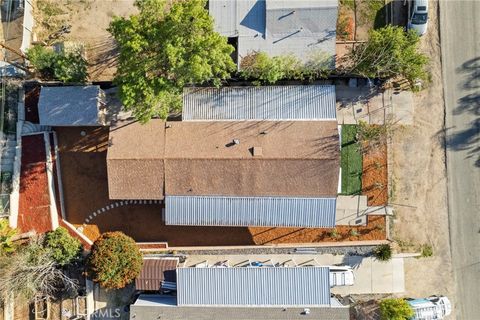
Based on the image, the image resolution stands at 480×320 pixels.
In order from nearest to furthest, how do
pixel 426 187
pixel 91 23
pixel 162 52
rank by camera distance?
pixel 162 52, pixel 426 187, pixel 91 23

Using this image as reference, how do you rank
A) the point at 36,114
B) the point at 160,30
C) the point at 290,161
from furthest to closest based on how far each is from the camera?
the point at 36,114 < the point at 290,161 < the point at 160,30

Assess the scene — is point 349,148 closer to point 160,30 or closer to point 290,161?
point 290,161

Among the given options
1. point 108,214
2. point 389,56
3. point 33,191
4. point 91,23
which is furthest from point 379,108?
point 33,191

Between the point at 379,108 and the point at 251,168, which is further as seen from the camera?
the point at 379,108

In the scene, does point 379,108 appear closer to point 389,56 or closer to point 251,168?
point 389,56

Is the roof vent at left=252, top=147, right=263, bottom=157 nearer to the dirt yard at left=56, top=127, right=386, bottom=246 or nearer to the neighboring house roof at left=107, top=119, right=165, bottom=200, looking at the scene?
the neighboring house roof at left=107, top=119, right=165, bottom=200

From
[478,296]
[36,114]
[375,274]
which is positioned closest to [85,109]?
[36,114]
